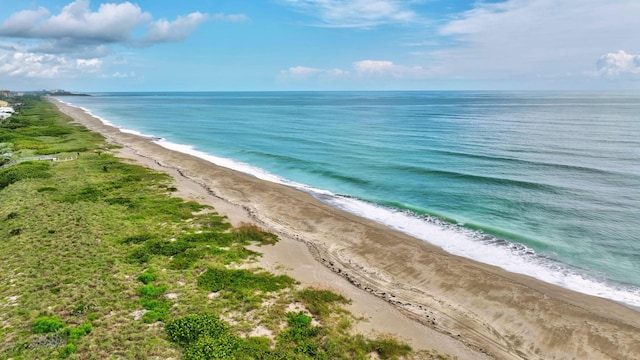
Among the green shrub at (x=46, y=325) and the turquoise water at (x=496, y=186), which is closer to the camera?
the green shrub at (x=46, y=325)

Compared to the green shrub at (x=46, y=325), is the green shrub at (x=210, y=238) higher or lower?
higher

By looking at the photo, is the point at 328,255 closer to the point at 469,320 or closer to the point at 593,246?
the point at 469,320

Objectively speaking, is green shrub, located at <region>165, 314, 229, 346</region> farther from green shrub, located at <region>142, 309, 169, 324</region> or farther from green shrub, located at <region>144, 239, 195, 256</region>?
green shrub, located at <region>144, 239, 195, 256</region>

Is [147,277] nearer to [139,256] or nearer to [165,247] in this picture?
[139,256]

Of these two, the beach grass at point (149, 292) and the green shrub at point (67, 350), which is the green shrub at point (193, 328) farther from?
the green shrub at point (67, 350)

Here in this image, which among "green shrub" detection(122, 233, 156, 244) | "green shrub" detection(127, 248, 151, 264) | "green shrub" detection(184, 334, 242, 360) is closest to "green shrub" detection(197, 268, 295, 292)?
"green shrub" detection(184, 334, 242, 360)

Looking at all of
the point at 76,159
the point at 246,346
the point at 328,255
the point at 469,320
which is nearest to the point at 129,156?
the point at 76,159

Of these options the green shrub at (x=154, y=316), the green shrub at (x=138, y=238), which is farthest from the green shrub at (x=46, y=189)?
the green shrub at (x=154, y=316)
